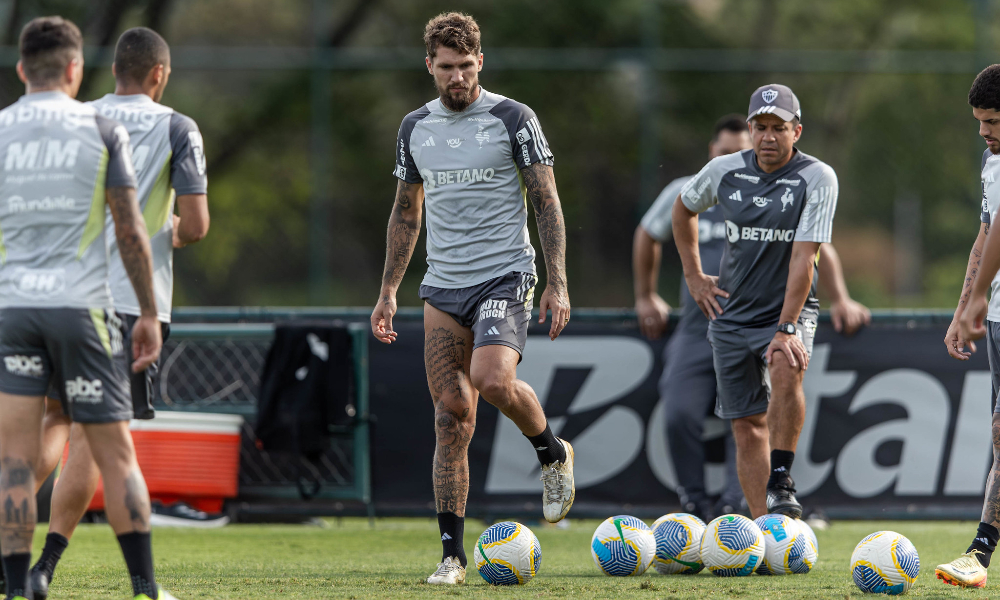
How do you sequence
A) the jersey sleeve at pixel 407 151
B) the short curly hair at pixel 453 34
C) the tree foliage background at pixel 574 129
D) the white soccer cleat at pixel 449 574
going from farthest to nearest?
the tree foliage background at pixel 574 129, the jersey sleeve at pixel 407 151, the short curly hair at pixel 453 34, the white soccer cleat at pixel 449 574

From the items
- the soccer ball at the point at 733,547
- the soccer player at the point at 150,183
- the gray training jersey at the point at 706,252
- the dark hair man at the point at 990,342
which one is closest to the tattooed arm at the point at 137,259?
the soccer player at the point at 150,183

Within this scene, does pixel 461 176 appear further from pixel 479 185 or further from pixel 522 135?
pixel 522 135

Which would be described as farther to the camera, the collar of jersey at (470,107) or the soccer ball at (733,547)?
the collar of jersey at (470,107)

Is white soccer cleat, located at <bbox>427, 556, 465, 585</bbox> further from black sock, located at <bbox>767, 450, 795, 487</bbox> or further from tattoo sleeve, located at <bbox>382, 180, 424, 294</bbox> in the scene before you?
black sock, located at <bbox>767, 450, 795, 487</bbox>

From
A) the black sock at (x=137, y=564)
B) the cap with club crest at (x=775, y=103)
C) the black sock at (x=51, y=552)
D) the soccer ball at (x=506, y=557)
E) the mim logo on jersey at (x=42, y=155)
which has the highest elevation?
the cap with club crest at (x=775, y=103)

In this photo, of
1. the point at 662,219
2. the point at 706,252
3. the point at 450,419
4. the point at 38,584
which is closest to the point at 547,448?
the point at 450,419

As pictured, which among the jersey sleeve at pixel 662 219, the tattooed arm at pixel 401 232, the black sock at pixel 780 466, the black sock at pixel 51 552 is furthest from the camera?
the jersey sleeve at pixel 662 219

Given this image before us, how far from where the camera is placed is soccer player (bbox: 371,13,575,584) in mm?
5094

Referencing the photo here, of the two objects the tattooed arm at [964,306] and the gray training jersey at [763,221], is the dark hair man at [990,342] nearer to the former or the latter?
the tattooed arm at [964,306]

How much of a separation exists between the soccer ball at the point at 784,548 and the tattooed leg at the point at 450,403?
148 cm

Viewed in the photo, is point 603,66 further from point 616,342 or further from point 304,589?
Answer: point 304,589

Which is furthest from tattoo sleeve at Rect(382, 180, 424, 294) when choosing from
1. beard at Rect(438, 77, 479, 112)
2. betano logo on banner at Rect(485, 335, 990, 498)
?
betano logo on banner at Rect(485, 335, 990, 498)

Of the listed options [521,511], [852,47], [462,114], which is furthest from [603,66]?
[462,114]

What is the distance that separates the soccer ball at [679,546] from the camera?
206 inches
